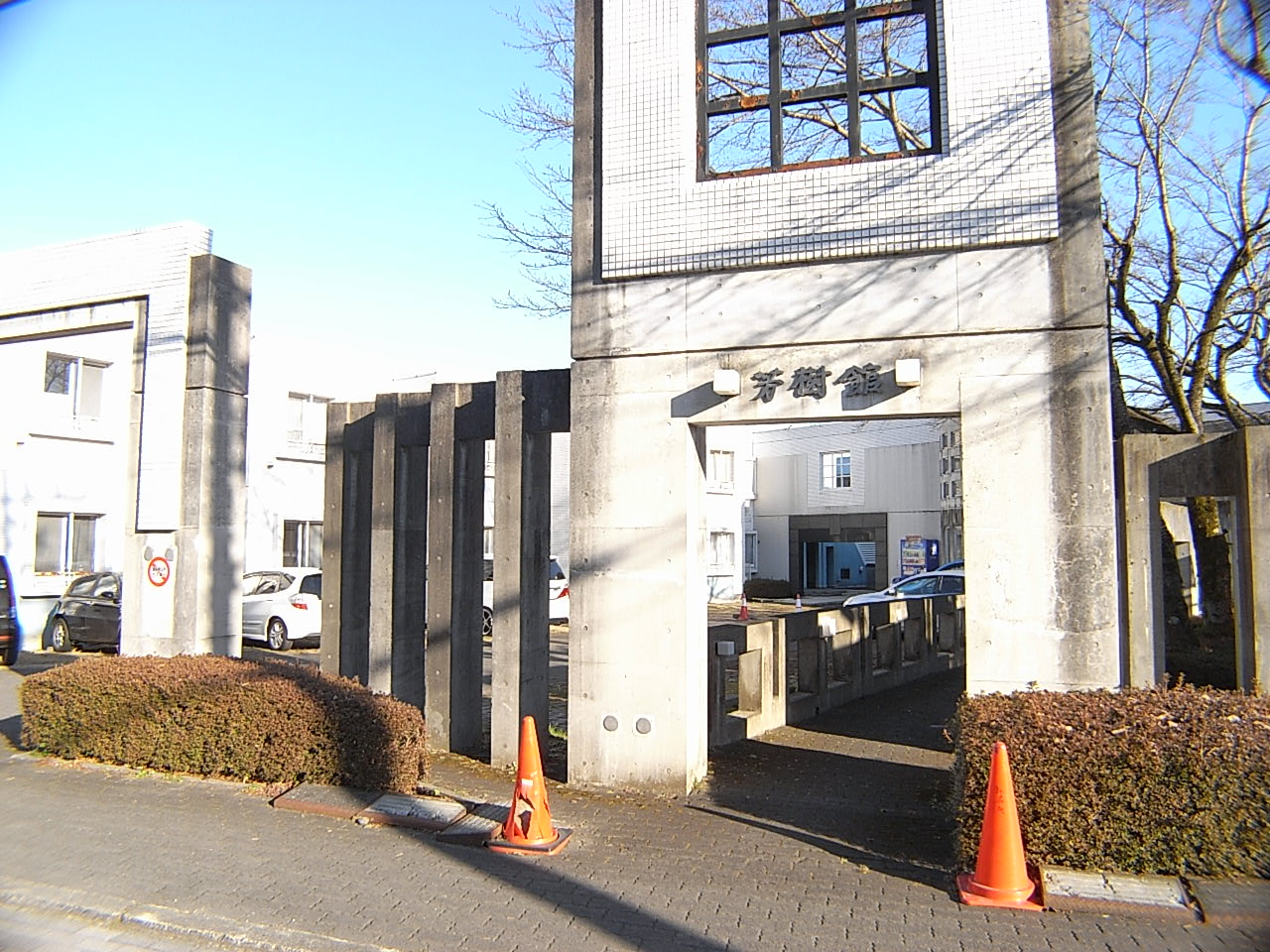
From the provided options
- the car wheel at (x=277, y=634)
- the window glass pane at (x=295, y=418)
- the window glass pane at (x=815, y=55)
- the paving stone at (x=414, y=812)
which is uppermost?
the window glass pane at (x=815, y=55)

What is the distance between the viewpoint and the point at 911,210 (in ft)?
26.3

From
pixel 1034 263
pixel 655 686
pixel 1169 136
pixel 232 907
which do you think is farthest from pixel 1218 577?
pixel 232 907

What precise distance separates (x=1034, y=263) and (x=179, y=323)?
8.77 m

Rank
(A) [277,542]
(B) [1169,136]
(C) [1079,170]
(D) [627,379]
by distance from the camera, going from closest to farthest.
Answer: (C) [1079,170]
(D) [627,379]
(B) [1169,136]
(A) [277,542]

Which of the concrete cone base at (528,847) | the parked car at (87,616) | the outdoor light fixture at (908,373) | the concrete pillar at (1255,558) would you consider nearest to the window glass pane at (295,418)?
the parked car at (87,616)

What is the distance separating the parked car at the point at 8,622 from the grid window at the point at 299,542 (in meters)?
8.18

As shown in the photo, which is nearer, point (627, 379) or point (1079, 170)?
point (1079, 170)

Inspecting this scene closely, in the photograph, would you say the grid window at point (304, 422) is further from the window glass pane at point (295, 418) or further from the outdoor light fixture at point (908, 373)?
the outdoor light fixture at point (908, 373)

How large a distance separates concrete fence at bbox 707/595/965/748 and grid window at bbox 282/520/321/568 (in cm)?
1465

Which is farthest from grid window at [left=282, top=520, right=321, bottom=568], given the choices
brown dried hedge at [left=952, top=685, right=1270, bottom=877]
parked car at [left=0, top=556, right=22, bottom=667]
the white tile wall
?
brown dried hedge at [left=952, top=685, right=1270, bottom=877]

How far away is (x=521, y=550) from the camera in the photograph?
9.30 m

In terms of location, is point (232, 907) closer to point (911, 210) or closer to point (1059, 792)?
point (1059, 792)

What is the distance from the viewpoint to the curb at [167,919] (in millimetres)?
5254

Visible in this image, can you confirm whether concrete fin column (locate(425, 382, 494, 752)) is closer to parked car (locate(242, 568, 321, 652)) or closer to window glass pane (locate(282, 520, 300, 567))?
parked car (locate(242, 568, 321, 652))
